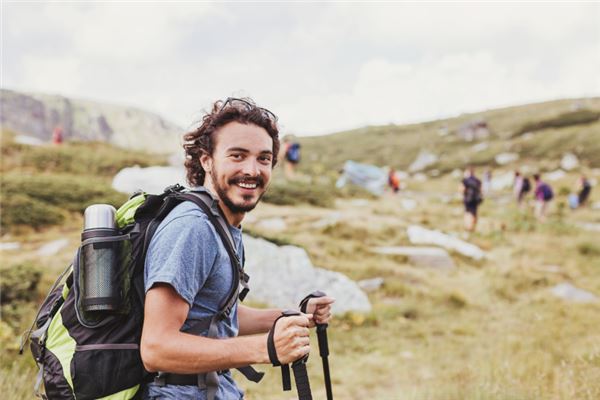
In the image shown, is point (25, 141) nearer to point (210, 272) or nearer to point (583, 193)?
point (210, 272)

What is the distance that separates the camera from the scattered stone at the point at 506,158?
5447 centimetres

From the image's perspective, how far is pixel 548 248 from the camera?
633 inches

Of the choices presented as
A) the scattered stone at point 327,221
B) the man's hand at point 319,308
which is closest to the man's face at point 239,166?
the man's hand at point 319,308

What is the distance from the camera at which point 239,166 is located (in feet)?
7.45

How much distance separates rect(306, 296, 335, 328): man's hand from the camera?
8.66ft

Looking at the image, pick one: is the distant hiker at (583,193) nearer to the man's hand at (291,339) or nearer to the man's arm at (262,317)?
the man's arm at (262,317)

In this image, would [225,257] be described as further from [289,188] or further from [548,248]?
[289,188]

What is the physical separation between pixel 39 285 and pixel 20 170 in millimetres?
10488

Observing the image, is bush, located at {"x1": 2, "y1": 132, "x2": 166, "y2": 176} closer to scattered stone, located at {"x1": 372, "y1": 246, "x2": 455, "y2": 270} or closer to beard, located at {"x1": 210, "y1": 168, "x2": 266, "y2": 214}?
scattered stone, located at {"x1": 372, "y1": 246, "x2": 455, "y2": 270}

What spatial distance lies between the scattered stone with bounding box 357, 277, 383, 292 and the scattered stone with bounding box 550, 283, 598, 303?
3.57 meters

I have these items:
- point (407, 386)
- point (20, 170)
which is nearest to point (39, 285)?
point (407, 386)

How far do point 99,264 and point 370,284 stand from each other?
923 centimetres

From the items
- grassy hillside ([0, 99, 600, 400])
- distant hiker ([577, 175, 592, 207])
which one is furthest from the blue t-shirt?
distant hiker ([577, 175, 592, 207])

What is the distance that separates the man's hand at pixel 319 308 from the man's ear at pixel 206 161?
2.73ft
